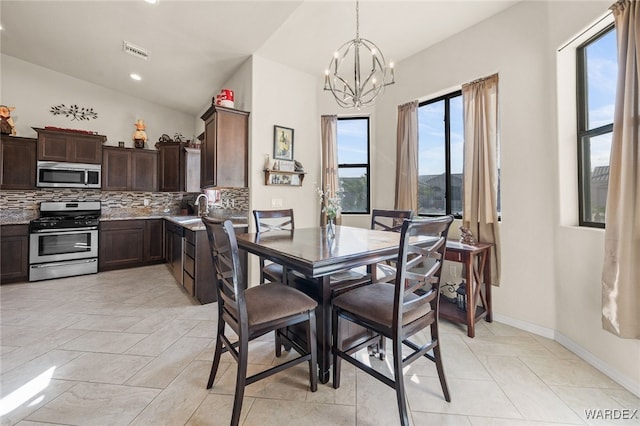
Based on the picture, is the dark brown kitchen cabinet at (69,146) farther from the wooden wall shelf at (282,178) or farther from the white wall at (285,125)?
the wooden wall shelf at (282,178)

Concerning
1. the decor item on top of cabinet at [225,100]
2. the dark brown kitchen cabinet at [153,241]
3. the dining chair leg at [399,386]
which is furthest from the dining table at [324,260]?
the dark brown kitchen cabinet at [153,241]

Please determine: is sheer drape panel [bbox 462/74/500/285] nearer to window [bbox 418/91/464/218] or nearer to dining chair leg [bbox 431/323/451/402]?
window [bbox 418/91/464/218]

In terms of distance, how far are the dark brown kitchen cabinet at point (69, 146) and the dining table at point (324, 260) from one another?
13.9 feet

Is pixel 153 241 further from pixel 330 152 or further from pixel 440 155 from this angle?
pixel 440 155

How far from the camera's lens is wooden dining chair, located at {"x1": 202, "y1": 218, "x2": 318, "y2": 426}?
1307 mm

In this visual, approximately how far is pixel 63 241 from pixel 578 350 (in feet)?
20.8

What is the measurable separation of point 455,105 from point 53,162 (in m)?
5.87

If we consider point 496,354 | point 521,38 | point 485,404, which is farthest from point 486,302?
point 521,38

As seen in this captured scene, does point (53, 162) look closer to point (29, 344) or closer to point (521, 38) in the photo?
point (29, 344)

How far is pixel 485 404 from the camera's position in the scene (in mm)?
1506

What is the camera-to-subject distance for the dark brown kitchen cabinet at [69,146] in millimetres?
3922

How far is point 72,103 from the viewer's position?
4434 millimetres

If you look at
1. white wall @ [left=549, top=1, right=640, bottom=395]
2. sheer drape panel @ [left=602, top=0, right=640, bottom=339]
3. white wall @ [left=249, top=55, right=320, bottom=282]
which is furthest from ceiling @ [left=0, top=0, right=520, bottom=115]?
sheer drape panel @ [left=602, top=0, right=640, bottom=339]

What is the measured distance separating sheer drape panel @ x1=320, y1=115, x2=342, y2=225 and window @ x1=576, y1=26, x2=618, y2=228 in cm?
255
